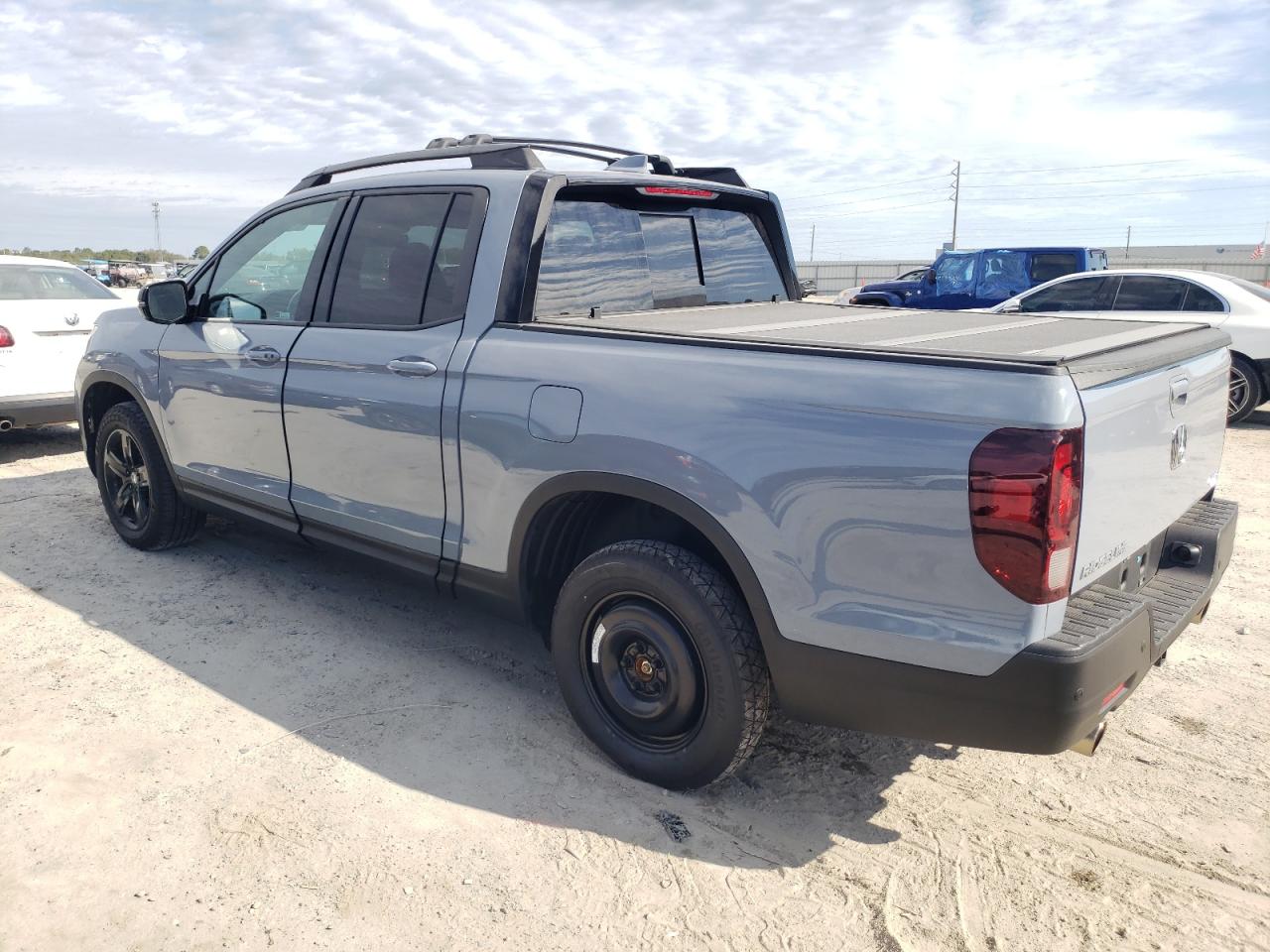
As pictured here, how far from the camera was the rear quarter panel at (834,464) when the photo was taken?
2240mm

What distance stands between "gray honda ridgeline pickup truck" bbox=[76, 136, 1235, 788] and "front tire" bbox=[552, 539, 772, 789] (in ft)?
0.03

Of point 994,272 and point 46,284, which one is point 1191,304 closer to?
point 994,272

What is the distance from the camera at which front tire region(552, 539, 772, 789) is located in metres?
2.74

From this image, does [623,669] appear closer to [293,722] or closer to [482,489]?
[482,489]

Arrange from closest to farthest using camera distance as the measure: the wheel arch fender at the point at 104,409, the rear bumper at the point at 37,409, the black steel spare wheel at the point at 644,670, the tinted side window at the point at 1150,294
A: the black steel spare wheel at the point at 644,670 < the wheel arch fender at the point at 104,409 < the rear bumper at the point at 37,409 < the tinted side window at the point at 1150,294

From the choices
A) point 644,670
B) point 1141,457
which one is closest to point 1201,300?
point 1141,457

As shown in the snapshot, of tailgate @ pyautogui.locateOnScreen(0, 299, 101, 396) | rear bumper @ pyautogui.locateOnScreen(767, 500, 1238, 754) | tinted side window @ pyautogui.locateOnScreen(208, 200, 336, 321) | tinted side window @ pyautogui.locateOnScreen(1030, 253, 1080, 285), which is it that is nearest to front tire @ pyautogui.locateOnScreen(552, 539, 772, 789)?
rear bumper @ pyautogui.locateOnScreen(767, 500, 1238, 754)

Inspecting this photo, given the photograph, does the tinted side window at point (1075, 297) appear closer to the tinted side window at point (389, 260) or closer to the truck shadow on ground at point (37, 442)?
the tinted side window at point (389, 260)

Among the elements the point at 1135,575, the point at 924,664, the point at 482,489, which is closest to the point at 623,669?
the point at 482,489

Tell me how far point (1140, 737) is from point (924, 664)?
1524 millimetres

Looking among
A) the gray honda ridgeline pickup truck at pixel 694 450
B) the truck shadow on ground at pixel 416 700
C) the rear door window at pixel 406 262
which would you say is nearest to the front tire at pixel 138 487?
the truck shadow on ground at pixel 416 700

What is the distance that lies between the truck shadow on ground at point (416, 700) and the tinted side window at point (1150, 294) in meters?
8.61

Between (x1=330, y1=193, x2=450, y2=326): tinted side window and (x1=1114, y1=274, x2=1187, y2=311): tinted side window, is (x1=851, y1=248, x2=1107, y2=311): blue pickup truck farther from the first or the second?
(x1=330, y1=193, x2=450, y2=326): tinted side window

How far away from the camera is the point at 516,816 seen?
2920 mm
